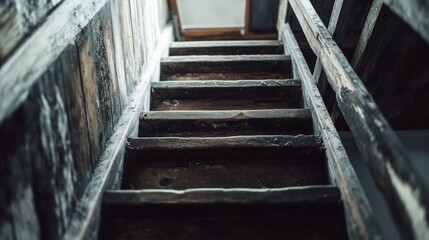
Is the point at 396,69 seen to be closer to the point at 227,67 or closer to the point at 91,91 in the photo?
the point at 227,67

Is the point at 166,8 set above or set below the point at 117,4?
above

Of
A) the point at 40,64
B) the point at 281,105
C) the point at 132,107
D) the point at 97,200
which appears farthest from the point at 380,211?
the point at 40,64

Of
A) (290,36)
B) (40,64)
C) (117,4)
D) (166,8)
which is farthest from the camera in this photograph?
(166,8)

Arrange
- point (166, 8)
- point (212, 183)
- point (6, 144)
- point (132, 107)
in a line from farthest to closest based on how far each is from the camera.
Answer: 1. point (166, 8)
2. point (132, 107)
3. point (212, 183)
4. point (6, 144)

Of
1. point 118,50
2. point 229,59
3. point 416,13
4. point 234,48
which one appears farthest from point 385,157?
point 234,48

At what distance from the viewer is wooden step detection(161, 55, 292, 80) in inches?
134

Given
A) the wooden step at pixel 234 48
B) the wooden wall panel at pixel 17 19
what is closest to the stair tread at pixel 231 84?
the wooden step at pixel 234 48

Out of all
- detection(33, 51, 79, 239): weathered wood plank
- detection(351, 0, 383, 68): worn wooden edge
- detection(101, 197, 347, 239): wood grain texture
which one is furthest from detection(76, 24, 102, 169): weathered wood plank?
detection(351, 0, 383, 68): worn wooden edge

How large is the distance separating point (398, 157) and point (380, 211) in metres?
3.41

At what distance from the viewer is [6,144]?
102 cm

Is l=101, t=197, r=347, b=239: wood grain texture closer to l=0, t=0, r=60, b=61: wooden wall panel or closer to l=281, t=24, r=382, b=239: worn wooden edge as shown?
l=281, t=24, r=382, b=239: worn wooden edge

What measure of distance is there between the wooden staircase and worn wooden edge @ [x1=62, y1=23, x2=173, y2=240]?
0.08 metres

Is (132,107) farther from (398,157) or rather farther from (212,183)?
(398,157)

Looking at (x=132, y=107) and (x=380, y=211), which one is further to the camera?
(x=380, y=211)
